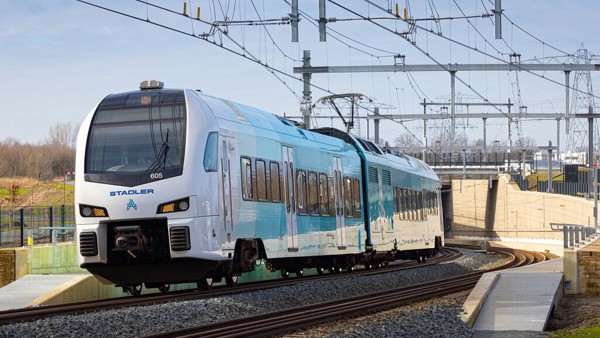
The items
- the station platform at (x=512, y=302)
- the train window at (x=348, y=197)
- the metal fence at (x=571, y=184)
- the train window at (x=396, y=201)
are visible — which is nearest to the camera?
the station platform at (x=512, y=302)

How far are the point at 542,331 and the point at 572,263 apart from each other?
24.5 feet

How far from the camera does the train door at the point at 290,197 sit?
21812 mm

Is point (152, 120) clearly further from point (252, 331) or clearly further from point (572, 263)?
point (572, 263)

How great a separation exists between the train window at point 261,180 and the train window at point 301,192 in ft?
7.32

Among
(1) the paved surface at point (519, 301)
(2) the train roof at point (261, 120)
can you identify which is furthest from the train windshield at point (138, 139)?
(1) the paved surface at point (519, 301)

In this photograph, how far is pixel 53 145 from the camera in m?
94.7

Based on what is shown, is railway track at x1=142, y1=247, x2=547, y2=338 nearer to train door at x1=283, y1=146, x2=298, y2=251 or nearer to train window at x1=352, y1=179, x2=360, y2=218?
train door at x1=283, y1=146, x2=298, y2=251

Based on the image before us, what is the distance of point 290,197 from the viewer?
22.1 m

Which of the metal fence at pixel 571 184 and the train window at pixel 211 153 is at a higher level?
the metal fence at pixel 571 184

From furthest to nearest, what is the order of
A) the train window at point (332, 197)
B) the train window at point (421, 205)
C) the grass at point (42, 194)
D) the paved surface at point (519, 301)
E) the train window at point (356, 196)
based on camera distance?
the grass at point (42, 194) → the train window at point (421, 205) → the train window at point (356, 196) → the train window at point (332, 197) → the paved surface at point (519, 301)

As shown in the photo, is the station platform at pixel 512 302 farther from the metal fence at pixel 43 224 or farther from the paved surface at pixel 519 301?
the metal fence at pixel 43 224

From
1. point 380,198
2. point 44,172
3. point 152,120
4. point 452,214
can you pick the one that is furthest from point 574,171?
point 152,120

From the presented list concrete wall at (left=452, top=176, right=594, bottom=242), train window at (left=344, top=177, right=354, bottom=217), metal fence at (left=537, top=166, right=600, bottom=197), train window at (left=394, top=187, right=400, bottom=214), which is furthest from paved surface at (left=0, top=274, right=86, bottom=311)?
metal fence at (left=537, top=166, right=600, bottom=197)

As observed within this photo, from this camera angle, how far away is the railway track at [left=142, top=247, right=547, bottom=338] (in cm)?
1280
